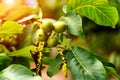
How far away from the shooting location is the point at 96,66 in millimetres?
513

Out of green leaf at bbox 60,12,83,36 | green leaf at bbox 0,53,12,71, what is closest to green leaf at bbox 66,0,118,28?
green leaf at bbox 60,12,83,36

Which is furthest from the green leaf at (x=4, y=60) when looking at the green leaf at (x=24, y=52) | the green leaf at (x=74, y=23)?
the green leaf at (x=74, y=23)

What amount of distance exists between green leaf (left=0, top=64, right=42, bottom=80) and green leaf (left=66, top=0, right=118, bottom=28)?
0.14 metres

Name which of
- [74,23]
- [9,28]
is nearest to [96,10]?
[74,23]

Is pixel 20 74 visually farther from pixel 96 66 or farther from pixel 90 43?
pixel 90 43

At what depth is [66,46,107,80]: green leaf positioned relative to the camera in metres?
0.50

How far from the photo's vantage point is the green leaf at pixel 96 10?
1.81 feet

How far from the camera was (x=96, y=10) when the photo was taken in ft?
1.84

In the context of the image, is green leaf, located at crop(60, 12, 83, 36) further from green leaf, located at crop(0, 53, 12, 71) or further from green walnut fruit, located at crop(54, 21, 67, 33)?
green leaf, located at crop(0, 53, 12, 71)

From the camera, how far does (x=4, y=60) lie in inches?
21.1

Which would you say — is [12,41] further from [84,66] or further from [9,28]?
[84,66]

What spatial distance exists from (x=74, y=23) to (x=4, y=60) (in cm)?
13

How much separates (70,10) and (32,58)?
109mm

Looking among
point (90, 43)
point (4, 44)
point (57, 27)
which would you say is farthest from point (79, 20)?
point (90, 43)
